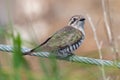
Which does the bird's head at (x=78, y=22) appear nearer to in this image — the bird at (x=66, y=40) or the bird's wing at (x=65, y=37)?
the bird at (x=66, y=40)

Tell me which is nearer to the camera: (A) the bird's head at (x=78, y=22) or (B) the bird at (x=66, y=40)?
(B) the bird at (x=66, y=40)

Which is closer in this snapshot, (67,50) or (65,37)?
(67,50)

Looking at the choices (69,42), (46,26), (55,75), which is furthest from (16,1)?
(55,75)

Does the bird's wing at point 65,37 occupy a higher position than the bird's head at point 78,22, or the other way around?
the bird's wing at point 65,37

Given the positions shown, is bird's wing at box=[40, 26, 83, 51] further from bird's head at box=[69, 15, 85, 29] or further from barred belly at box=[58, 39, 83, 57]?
bird's head at box=[69, 15, 85, 29]

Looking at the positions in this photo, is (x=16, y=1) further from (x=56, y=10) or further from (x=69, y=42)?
(x=69, y=42)

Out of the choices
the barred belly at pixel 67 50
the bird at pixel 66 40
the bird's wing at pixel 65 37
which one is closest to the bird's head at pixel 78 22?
the bird at pixel 66 40

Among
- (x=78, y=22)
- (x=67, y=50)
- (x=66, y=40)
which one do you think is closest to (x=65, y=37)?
(x=66, y=40)

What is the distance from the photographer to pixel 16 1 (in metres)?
17.5

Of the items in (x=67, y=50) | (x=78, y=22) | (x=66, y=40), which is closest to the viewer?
(x=67, y=50)

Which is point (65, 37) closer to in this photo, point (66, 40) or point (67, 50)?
point (66, 40)

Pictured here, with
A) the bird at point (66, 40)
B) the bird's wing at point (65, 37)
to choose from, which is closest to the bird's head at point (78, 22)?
the bird at point (66, 40)

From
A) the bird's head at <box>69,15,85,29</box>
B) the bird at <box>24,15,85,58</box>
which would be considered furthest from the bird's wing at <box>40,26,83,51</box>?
the bird's head at <box>69,15,85,29</box>

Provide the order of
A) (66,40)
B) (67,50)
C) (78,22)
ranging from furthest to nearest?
1. (78,22)
2. (66,40)
3. (67,50)
